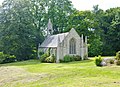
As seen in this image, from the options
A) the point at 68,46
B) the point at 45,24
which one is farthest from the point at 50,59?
the point at 45,24

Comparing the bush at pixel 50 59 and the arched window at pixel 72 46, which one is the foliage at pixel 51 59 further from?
the arched window at pixel 72 46

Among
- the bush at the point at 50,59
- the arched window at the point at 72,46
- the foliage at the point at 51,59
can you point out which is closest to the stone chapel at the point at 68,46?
the arched window at the point at 72,46

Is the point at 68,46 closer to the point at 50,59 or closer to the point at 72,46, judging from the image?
the point at 72,46

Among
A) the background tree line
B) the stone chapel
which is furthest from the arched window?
the background tree line

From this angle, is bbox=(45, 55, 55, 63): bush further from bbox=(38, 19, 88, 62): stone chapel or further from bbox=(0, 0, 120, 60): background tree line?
bbox=(0, 0, 120, 60): background tree line

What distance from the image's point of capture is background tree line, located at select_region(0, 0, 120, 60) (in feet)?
155

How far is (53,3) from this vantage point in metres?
61.2

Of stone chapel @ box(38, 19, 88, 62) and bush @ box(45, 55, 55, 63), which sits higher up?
stone chapel @ box(38, 19, 88, 62)

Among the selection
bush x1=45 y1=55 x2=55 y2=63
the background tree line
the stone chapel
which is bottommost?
bush x1=45 y1=55 x2=55 y2=63

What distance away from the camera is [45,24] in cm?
6038

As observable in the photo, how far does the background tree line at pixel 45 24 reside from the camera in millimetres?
47375

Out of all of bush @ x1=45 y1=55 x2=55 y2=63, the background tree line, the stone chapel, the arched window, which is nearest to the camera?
bush @ x1=45 y1=55 x2=55 y2=63

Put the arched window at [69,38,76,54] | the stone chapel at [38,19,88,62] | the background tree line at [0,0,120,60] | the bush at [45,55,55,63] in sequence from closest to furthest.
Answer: the bush at [45,55,55,63] → the stone chapel at [38,19,88,62] → the arched window at [69,38,76,54] → the background tree line at [0,0,120,60]

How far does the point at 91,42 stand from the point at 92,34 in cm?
226
